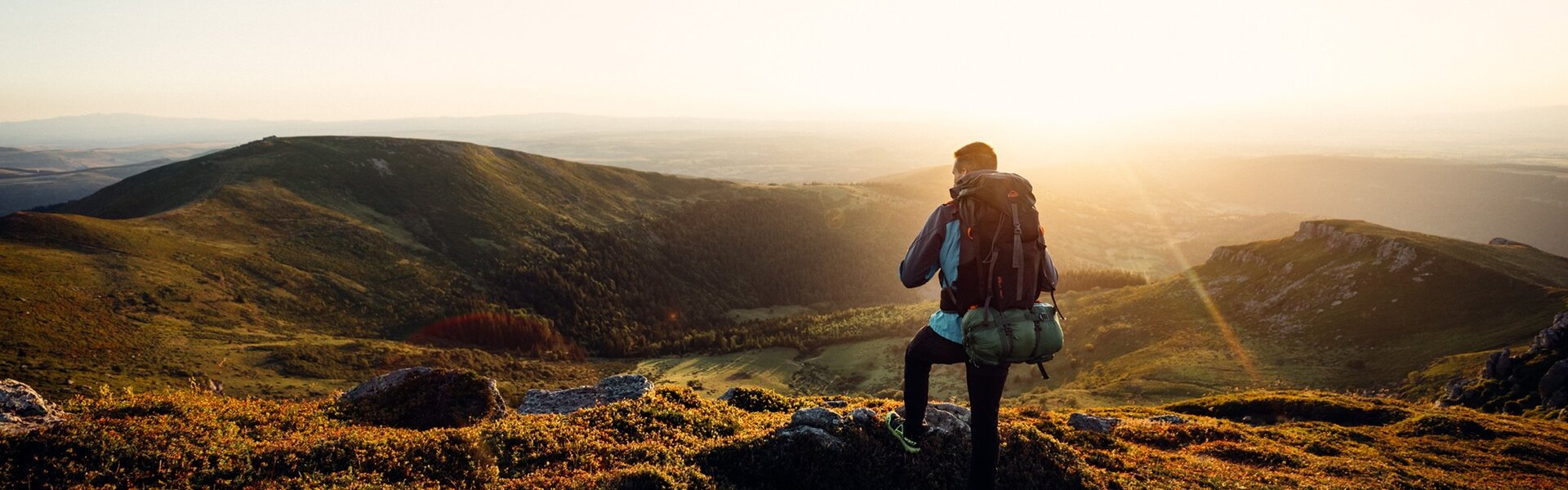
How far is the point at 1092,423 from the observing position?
53.7 feet

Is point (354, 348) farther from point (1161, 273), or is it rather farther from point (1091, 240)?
point (1091, 240)

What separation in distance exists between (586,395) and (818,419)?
22.4ft

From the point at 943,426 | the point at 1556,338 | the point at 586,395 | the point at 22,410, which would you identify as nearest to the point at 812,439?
the point at 943,426

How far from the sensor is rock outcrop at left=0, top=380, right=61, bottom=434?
7871mm

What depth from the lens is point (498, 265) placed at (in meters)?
73.6

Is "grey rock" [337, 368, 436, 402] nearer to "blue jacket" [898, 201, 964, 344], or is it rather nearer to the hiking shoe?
the hiking shoe

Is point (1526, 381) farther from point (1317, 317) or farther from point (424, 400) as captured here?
point (424, 400)

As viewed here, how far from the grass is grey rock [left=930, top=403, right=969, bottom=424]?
2.50ft

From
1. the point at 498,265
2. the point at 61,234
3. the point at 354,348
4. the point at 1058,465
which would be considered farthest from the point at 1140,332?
the point at 61,234

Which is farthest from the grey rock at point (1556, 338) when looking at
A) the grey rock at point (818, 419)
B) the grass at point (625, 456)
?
the grey rock at point (818, 419)

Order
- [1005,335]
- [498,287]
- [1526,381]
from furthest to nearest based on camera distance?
[498,287] → [1526,381] → [1005,335]

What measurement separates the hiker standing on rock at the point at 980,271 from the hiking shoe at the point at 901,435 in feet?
3.23

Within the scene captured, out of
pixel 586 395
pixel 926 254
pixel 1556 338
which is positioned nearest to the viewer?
pixel 926 254

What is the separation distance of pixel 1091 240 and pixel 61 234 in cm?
21543
